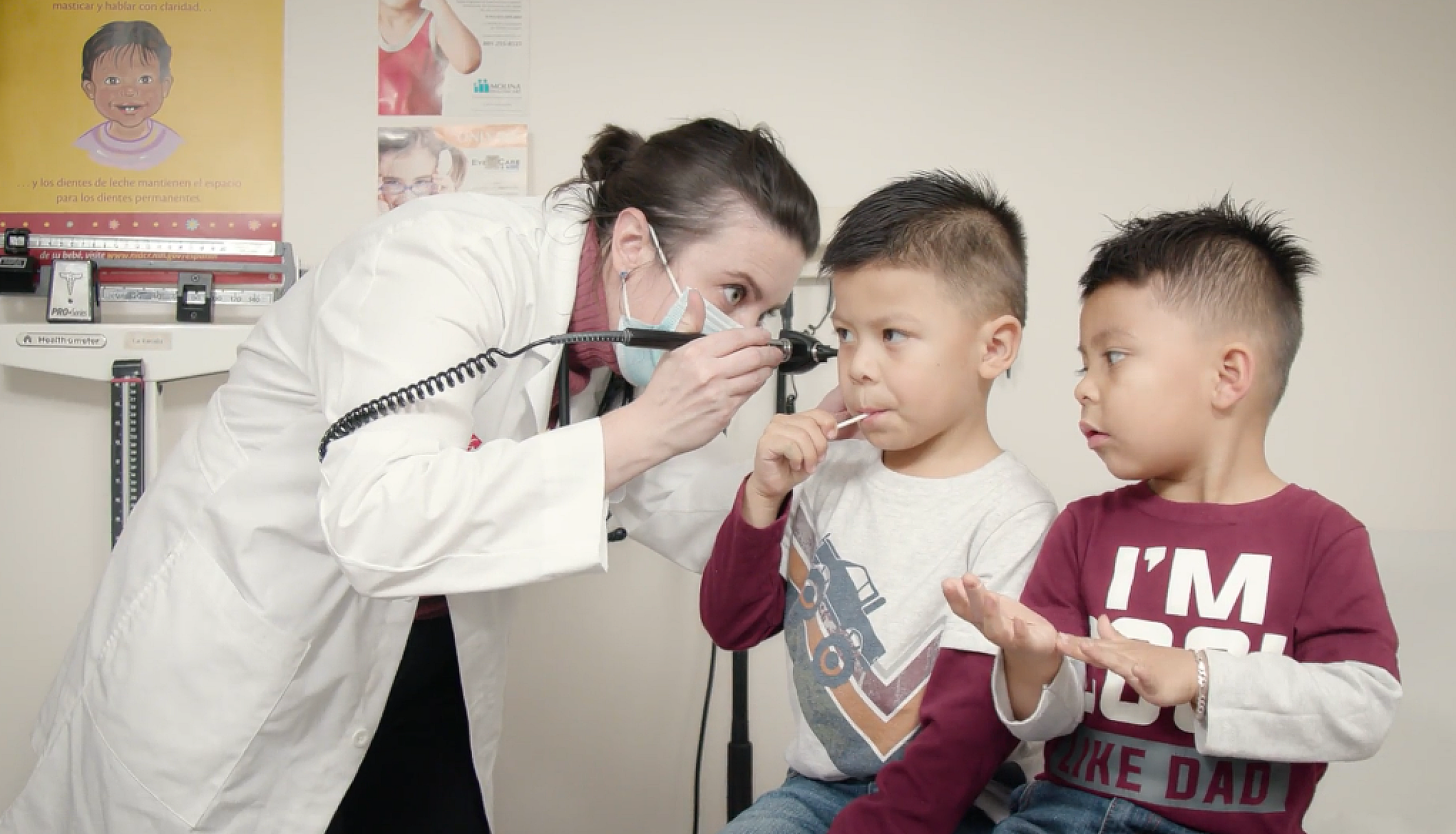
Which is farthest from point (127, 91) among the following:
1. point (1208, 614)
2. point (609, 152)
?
point (1208, 614)

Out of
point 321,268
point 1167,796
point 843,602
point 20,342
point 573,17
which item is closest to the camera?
point 1167,796

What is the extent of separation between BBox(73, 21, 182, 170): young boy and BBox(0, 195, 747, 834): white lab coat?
0.97 meters

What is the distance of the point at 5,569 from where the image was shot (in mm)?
1956

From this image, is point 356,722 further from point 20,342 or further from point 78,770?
point 20,342

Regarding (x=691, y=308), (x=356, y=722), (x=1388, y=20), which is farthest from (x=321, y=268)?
(x=1388, y=20)

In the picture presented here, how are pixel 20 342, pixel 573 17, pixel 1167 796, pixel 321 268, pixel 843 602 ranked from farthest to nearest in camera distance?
pixel 573 17, pixel 20 342, pixel 321 268, pixel 843 602, pixel 1167 796

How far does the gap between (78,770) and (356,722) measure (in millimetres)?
335

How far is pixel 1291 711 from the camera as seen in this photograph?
765 millimetres

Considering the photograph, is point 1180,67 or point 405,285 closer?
point 405,285

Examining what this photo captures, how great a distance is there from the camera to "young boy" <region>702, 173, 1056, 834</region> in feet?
3.22

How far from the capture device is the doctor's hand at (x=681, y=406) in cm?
105

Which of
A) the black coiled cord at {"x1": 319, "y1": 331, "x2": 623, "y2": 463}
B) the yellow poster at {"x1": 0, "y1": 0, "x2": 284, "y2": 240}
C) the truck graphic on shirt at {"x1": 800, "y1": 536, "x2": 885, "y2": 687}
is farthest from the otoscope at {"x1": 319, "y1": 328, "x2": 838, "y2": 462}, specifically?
the yellow poster at {"x1": 0, "y1": 0, "x2": 284, "y2": 240}

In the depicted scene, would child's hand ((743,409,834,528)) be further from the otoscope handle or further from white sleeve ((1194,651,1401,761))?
white sleeve ((1194,651,1401,761))

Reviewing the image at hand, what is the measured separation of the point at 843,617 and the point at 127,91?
72.1 inches
